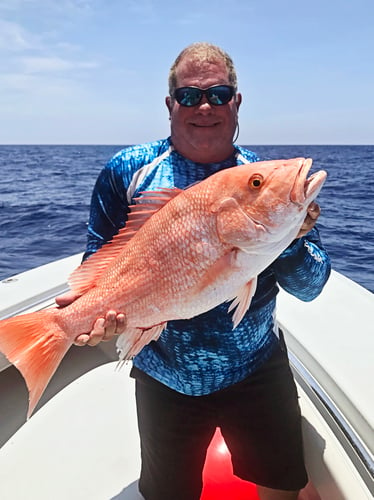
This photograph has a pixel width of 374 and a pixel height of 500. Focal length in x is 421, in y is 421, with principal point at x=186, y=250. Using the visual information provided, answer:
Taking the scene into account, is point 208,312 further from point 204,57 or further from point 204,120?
point 204,57

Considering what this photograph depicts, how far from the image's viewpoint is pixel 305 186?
4.54ft

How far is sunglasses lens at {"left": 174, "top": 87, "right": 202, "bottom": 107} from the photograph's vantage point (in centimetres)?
192

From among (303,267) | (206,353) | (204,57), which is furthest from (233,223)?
(204,57)

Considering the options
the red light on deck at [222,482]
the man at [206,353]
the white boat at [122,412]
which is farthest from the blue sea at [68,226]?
the red light on deck at [222,482]

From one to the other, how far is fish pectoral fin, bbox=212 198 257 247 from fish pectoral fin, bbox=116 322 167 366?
0.47m

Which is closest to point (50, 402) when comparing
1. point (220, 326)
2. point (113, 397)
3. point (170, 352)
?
point (113, 397)

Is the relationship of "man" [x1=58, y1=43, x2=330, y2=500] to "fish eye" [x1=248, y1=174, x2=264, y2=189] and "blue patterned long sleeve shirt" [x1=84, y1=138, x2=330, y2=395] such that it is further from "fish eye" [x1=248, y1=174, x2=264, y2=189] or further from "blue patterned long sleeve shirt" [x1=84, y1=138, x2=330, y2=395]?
"fish eye" [x1=248, y1=174, x2=264, y2=189]

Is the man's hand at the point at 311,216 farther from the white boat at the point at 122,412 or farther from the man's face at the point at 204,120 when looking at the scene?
the white boat at the point at 122,412

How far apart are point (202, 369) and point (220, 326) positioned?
0.24 metres

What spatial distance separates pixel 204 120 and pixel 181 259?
0.74m

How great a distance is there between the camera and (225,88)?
1938mm

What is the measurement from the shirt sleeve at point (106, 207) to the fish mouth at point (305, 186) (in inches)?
37.9

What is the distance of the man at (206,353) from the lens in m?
1.94

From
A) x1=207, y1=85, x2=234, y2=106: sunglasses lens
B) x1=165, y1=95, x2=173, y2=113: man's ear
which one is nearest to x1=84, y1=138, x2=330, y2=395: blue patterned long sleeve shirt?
x1=165, y1=95, x2=173, y2=113: man's ear
